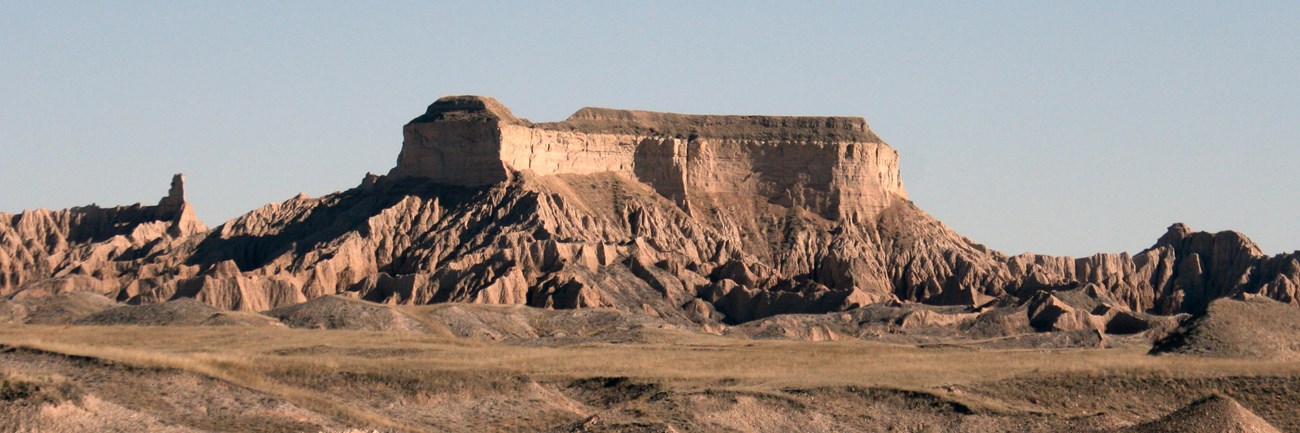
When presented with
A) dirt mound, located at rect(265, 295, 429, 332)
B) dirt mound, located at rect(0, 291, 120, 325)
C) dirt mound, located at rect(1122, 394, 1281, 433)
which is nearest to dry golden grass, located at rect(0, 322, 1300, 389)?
dirt mound, located at rect(1122, 394, 1281, 433)

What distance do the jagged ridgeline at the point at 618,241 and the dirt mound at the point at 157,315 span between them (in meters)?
20.3

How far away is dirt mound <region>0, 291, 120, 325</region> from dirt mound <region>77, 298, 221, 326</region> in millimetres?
4169

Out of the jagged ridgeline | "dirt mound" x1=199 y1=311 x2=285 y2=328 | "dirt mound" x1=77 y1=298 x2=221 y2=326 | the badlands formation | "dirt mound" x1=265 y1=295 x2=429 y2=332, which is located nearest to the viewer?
the badlands formation

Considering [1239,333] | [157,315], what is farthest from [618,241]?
[1239,333]

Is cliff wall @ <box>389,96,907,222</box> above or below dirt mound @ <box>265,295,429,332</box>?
above

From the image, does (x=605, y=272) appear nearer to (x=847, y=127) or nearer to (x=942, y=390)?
(x=847, y=127)

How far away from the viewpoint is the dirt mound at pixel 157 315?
107 m

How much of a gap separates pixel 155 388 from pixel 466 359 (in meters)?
21.1

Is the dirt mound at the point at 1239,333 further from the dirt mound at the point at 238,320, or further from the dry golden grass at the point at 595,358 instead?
the dirt mound at the point at 238,320

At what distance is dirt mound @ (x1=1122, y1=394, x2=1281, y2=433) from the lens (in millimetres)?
50938

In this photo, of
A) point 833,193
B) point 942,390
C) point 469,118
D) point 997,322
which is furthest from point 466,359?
point 833,193

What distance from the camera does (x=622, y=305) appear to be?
13825 cm

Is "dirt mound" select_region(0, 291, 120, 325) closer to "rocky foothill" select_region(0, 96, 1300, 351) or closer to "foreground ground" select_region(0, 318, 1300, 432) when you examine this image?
"rocky foothill" select_region(0, 96, 1300, 351)

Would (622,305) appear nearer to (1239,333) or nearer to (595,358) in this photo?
(595,358)
